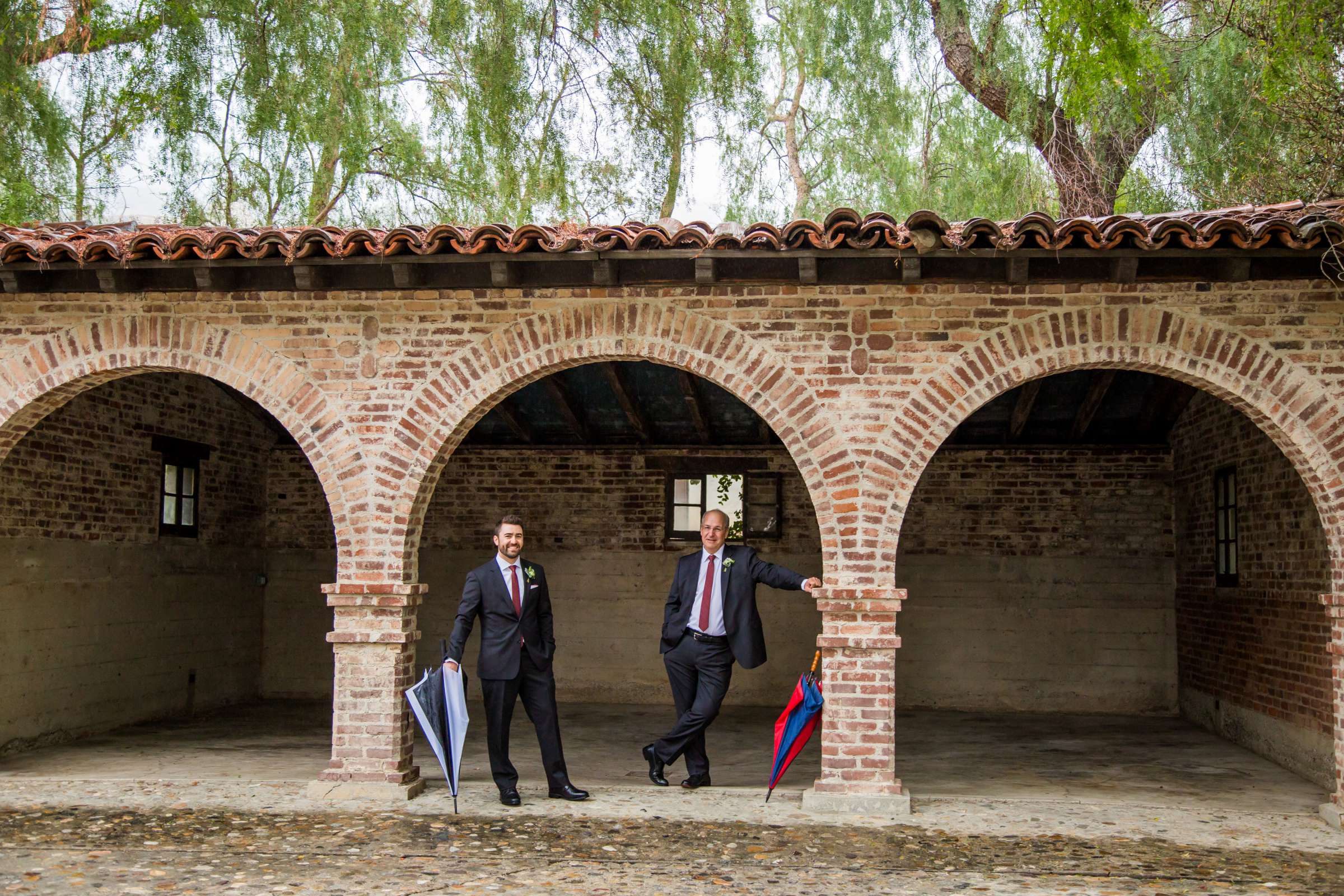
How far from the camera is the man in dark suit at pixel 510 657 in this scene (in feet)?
23.1

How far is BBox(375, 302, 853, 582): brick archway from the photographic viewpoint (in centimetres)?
723

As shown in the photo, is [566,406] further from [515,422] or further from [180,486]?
[180,486]

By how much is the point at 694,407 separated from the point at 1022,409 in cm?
307

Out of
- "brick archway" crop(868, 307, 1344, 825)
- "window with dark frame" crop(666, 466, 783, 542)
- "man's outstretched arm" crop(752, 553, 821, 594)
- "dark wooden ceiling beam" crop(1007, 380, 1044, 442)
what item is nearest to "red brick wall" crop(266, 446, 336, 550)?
"window with dark frame" crop(666, 466, 783, 542)

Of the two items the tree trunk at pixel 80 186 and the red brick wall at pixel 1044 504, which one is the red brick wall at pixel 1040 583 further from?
the tree trunk at pixel 80 186

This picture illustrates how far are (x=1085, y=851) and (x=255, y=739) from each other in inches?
265

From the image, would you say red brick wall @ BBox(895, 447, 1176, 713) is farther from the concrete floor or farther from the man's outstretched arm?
the man's outstretched arm

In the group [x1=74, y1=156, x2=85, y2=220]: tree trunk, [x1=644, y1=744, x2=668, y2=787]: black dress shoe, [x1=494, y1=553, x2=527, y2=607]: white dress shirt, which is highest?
[x1=74, y1=156, x2=85, y2=220]: tree trunk

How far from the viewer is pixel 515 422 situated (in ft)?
38.5

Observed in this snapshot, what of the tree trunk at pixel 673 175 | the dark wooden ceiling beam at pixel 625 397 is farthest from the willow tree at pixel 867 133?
the dark wooden ceiling beam at pixel 625 397

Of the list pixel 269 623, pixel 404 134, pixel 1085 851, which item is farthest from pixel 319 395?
pixel 404 134

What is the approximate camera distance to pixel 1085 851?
612cm

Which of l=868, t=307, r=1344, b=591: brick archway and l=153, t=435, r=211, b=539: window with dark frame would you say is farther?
l=153, t=435, r=211, b=539: window with dark frame

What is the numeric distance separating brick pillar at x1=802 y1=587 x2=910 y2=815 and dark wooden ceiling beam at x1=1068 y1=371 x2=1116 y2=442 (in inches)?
165
